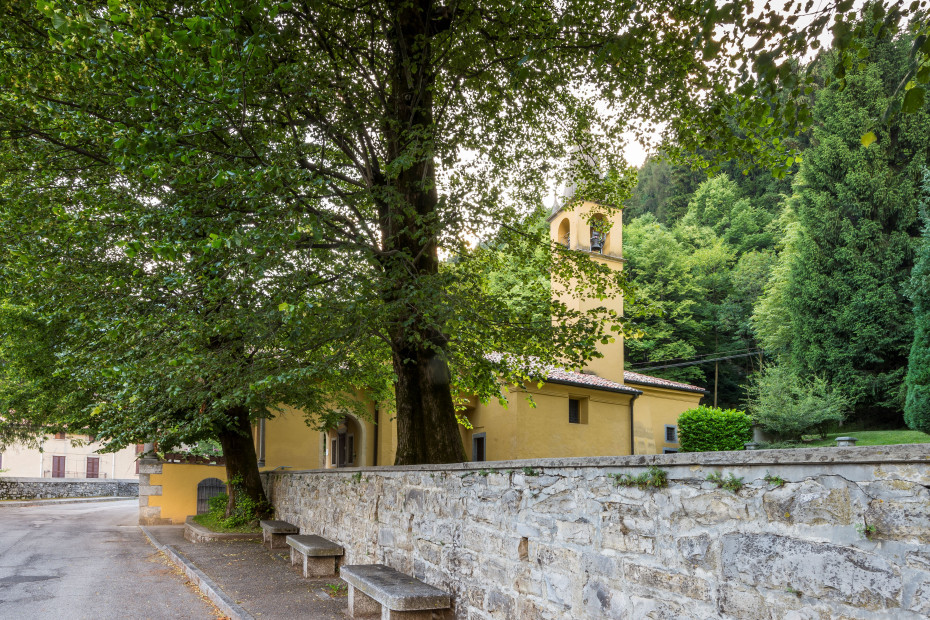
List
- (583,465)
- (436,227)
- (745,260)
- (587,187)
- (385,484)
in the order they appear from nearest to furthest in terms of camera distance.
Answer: (583,465), (385,484), (436,227), (587,187), (745,260)

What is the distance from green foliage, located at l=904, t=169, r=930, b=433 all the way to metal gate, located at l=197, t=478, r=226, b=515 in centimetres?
2282

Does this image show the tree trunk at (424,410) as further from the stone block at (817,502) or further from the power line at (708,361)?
the power line at (708,361)

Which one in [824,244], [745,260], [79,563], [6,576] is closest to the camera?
[6,576]

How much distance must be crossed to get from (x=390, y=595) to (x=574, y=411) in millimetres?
15230

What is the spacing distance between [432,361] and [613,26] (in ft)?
17.4

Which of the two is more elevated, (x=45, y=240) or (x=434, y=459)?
(x=45, y=240)

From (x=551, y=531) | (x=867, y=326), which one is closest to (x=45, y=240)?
(x=551, y=531)

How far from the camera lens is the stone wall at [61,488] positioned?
27.1 metres

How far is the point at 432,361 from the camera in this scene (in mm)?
8695

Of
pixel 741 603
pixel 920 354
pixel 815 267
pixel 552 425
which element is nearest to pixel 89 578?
pixel 741 603

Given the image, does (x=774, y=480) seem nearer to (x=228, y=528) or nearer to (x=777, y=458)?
(x=777, y=458)

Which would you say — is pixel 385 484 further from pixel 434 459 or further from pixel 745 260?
pixel 745 260

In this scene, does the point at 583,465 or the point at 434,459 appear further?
the point at 434,459

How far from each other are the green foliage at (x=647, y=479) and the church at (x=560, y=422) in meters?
13.5
